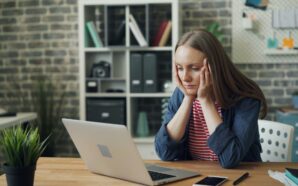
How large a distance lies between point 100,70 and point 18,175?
2673 mm

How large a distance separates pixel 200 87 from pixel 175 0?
2.10m

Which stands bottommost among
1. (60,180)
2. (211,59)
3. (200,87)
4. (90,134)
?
(60,180)

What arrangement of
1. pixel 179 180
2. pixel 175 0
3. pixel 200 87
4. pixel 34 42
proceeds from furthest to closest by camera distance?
pixel 34 42 < pixel 175 0 < pixel 200 87 < pixel 179 180

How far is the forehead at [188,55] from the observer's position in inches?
77.0

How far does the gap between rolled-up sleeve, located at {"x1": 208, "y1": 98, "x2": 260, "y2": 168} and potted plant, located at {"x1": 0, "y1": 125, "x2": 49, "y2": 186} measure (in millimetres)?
752

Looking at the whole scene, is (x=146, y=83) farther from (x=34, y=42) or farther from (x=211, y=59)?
(x=211, y=59)

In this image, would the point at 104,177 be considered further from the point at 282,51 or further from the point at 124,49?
the point at 282,51

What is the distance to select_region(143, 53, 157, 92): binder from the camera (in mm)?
3932

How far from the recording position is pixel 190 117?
2.11 meters

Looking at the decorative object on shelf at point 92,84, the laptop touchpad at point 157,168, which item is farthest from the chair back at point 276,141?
the decorative object on shelf at point 92,84

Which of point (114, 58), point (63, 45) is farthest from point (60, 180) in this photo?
point (63, 45)

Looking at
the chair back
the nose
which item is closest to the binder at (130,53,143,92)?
the chair back

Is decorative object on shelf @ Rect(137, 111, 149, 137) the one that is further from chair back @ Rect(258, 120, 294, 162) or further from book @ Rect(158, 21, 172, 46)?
chair back @ Rect(258, 120, 294, 162)

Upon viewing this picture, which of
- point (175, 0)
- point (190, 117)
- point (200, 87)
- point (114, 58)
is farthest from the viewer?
point (114, 58)
